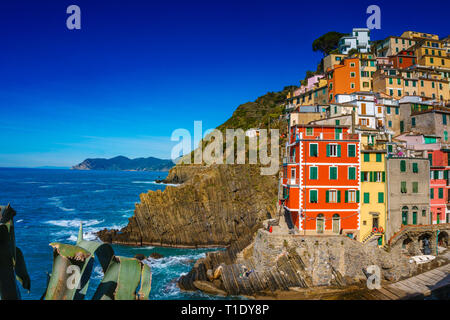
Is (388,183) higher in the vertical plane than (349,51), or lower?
lower

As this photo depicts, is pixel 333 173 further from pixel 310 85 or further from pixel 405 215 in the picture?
pixel 310 85

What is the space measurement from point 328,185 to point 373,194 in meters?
5.20

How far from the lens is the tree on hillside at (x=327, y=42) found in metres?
94.1

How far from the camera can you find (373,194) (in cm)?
A: 3136

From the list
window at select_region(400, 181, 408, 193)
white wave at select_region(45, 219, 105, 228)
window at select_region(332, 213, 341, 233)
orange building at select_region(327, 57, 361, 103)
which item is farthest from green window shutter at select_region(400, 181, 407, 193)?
white wave at select_region(45, 219, 105, 228)

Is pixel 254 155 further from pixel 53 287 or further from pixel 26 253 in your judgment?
pixel 53 287

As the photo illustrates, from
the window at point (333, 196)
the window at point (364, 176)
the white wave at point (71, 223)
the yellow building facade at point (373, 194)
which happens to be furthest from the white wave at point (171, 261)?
the white wave at point (71, 223)

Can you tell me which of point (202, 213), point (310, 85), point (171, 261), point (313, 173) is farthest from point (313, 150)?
point (310, 85)

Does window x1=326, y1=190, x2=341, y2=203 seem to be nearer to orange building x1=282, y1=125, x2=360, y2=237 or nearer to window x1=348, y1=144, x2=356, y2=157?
orange building x1=282, y1=125, x2=360, y2=237

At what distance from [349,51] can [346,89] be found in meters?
26.5

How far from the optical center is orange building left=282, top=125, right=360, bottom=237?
3027 centimetres

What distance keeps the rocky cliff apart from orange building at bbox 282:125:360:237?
1504 cm
